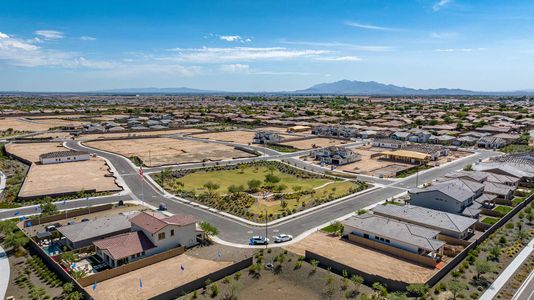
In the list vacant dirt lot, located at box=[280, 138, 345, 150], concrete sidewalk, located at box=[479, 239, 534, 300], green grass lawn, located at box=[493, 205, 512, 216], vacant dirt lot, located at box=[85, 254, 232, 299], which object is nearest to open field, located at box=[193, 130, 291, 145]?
vacant dirt lot, located at box=[280, 138, 345, 150]

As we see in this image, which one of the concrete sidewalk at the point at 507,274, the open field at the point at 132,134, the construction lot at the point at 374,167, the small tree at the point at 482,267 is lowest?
the concrete sidewalk at the point at 507,274

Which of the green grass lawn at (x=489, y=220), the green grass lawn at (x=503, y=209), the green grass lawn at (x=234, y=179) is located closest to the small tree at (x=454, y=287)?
the green grass lawn at (x=489, y=220)

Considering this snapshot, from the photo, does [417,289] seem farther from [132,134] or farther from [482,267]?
[132,134]

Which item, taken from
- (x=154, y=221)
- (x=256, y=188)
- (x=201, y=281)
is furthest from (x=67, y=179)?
(x=201, y=281)

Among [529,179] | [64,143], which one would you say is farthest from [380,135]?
[64,143]

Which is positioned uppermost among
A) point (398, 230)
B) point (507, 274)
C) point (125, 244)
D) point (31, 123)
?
point (31, 123)

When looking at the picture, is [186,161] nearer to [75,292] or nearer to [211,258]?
[211,258]

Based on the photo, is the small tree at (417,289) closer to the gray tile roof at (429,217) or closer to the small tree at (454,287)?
the small tree at (454,287)
